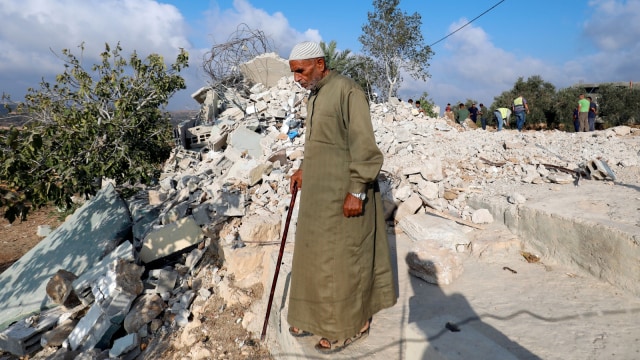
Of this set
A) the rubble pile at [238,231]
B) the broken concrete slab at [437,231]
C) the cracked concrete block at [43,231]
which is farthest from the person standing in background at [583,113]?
the cracked concrete block at [43,231]

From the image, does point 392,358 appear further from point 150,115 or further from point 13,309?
point 150,115

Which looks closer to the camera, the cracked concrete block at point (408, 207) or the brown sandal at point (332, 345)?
the brown sandal at point (332, 345)

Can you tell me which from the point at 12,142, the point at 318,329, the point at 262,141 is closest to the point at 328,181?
the point at 318,329

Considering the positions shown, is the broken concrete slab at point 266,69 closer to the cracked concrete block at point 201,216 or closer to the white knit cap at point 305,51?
the cracked concrete block at point 201,216

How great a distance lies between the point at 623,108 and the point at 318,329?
72.1 ft

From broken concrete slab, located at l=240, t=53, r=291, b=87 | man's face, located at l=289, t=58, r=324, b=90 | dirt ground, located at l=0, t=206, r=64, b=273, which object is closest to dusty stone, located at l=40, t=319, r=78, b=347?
man's face, located at l=289, t=58, r=324, b=90

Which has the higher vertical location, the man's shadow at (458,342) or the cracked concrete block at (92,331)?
the man's shadow at (458,342)

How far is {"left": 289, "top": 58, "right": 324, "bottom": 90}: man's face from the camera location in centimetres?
192

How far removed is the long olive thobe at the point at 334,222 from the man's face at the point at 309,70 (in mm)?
55

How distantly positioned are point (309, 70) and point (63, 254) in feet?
14.7

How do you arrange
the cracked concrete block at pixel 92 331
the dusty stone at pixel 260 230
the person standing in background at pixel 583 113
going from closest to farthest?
the cracked concrete block at pixel 92 331
the dusty stone at pixel 260 230
the person standing in background at pixel 583 113

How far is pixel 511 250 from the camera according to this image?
3.21 meters

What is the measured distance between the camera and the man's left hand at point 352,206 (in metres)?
1.78

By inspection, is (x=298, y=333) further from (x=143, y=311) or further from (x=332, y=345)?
(x=143, y=311)
